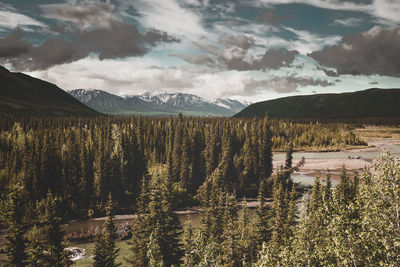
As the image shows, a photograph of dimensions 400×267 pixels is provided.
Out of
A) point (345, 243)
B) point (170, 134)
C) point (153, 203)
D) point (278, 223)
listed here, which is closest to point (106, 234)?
point (153, 203)

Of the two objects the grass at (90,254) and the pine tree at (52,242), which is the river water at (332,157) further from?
the pine tree at (52,242)

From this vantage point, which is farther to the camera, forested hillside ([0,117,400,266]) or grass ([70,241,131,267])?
grass ([70,241,131,267])

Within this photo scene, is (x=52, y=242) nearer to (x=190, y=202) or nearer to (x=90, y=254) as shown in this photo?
(x=90, y=254)

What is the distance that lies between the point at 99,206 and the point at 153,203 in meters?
45.4

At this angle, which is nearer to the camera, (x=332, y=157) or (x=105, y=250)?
(x=105, y=250)

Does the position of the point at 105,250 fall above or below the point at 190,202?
above

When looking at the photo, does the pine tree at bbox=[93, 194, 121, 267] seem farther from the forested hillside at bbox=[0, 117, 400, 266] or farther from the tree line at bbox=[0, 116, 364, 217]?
the tree line at bbox=[0, 116, 364, 217]

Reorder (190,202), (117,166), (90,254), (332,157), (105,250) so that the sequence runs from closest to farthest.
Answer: (105,250) < (90,254) < (190,202) < (117,166) < (332,157)

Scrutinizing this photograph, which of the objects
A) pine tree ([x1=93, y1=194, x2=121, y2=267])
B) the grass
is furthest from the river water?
pine tree ([x1=93, y1=194, x2=121, y2=267])

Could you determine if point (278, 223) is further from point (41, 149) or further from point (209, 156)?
point (41, 149)

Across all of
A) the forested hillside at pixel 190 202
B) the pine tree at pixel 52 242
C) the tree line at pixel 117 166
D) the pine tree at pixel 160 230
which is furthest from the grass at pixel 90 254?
the tree line at pixel 117 166

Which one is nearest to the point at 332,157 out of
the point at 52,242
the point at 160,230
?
the point at 160,230

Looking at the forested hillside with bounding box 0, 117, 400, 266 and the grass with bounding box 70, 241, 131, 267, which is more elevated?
the forested hillside with bounding box 0, 117, 400, 266

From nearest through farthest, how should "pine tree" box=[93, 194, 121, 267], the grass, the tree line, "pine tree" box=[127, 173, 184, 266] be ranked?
"pine tree" box=[93, 194, 121, 267], "pine tree" box=[127, 173, 184, 266], the grass, the tree line
